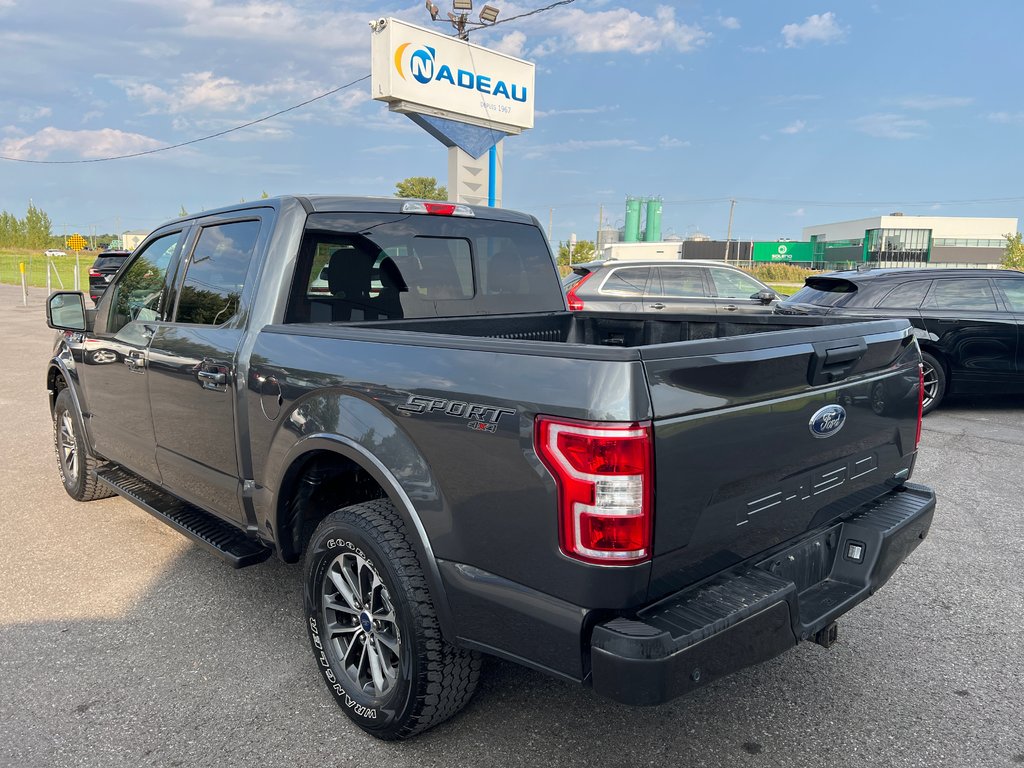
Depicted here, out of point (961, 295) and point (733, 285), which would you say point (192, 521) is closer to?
point (961, 295)

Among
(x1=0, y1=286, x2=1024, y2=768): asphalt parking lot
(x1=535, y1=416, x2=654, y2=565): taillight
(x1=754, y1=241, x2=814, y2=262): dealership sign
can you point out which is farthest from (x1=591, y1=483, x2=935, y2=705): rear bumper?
(x1=754, y1=241, x2=814, y2=262): dealership sign

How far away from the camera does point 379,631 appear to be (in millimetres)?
2664

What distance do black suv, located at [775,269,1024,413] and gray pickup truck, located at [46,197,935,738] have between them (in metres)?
5.70

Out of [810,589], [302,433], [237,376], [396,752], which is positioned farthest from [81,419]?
[810,589]

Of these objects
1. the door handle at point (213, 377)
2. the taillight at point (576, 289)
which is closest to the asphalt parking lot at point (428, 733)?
the door handle at point (213, 377)

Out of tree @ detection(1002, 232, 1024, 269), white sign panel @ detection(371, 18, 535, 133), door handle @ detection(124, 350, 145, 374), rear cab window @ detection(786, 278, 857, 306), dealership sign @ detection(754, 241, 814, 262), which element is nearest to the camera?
door handle @ detection(124, 350, 145, 374)

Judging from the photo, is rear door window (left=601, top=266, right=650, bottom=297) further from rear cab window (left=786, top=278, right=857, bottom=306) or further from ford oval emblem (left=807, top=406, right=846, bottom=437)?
ford oval emblem (left=807, top=406, right=846, bottom=437)

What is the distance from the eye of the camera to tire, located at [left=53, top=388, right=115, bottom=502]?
194 inches

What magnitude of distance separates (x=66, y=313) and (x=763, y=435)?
4090mm

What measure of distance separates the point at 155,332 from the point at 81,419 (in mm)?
1410

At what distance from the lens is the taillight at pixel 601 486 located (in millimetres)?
1921

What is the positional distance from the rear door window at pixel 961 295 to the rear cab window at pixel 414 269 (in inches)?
243

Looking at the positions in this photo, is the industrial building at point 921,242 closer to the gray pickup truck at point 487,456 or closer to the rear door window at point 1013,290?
the rear door window at point 1013,290

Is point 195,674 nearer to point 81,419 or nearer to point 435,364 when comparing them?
point 435,364
